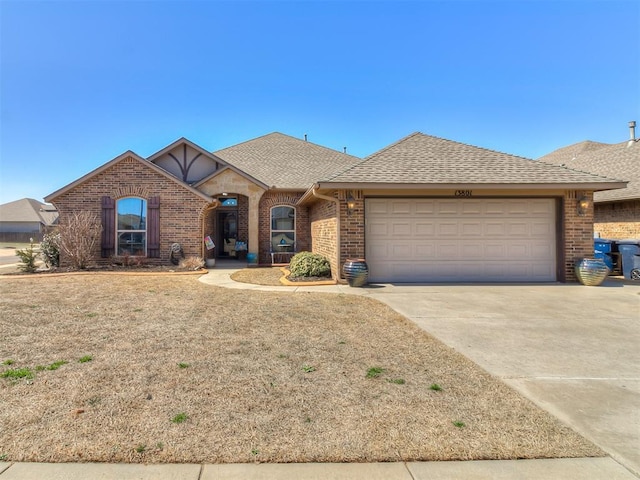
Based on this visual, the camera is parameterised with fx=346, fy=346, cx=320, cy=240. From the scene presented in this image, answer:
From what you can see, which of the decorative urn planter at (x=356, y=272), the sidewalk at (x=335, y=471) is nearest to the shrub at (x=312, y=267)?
the decorative urn planter at (x=356, y=272)

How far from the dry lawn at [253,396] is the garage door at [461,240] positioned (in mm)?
4165

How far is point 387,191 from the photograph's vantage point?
31.8 ft

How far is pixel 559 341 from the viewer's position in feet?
15.9

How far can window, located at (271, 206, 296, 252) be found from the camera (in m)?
15.3

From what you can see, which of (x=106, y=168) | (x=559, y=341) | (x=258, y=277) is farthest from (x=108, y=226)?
→ (x=559, y=341)

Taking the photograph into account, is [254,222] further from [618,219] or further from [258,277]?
[618,219]

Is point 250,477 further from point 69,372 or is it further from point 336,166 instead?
point 336,166

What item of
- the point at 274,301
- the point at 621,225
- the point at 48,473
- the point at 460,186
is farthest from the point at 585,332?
the point at 621,225

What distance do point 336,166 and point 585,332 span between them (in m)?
14.5

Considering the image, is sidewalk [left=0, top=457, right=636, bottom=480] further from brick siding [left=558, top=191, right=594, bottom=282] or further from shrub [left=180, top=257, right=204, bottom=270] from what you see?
shrub [left=180, top=257, right=204, bottom=270]

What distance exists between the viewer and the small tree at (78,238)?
1189 centimetres

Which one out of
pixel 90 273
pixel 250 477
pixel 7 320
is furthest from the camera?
pixel 90 273

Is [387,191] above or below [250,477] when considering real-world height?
above

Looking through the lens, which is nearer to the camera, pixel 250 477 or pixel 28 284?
pixel 250 477
